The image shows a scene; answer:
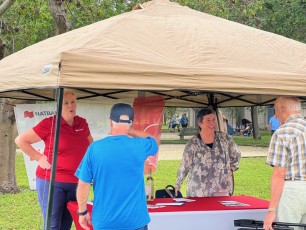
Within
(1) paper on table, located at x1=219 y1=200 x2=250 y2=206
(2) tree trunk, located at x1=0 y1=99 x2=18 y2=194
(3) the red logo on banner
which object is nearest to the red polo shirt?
(1) paper on table, located at x1=219 y1=200 x2=250 y2=206

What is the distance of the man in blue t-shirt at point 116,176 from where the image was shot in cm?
403

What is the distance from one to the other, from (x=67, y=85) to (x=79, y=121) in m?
1.47

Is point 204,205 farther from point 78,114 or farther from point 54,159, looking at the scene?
point 78,114

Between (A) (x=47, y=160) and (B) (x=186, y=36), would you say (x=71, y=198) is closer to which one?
(A) (x=47, y=160)

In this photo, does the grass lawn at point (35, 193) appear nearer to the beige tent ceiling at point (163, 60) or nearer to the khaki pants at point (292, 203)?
the beige tent ceiling at point (163, 60)

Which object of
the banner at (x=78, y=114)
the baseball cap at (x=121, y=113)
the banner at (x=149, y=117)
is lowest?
the baseball cap at (x=121, y=113)

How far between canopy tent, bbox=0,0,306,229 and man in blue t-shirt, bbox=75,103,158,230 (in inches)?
13.8

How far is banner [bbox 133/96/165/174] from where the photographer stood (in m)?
5.28

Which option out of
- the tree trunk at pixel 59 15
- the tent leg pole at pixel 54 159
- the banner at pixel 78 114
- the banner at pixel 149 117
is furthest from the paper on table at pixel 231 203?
the tree trunk at pixel 59 15

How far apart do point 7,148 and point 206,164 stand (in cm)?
626

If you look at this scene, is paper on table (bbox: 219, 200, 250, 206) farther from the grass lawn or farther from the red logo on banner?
the red logo on banner

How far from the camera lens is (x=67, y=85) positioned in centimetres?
404

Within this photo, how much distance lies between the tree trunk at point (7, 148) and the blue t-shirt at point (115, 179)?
286 inches

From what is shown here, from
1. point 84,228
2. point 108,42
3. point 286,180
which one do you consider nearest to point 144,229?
point 84,228
